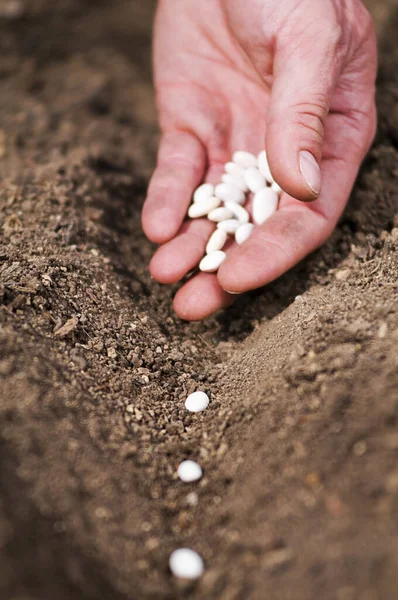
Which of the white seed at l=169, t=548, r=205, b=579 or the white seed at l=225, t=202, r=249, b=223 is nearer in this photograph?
the white seed at l=169, t=548, r=205, b=579

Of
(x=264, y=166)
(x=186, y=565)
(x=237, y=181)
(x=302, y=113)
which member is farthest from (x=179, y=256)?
(x=186, y=565)

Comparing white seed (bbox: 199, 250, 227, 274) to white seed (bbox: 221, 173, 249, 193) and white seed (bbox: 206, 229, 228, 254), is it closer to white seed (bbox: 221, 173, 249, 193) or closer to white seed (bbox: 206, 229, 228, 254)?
white seed (bbox: 206, 229, 228, 254)

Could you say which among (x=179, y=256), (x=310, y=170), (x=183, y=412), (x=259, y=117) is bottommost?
(x=183, y=412)

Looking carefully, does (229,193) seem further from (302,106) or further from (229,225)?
(302,106)

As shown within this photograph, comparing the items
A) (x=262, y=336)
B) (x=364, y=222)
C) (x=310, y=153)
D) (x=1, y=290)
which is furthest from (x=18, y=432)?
(x=364, y=222)

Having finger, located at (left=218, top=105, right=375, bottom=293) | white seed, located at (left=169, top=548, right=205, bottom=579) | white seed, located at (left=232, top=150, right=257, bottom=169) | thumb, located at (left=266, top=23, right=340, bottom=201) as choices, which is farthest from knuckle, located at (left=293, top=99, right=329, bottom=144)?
white seed, located at (left=169, top=548, right=205, bottom=579)

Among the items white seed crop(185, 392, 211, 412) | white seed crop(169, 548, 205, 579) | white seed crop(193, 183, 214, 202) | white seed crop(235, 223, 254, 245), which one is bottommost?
white seed crop(185, 392, 211, 412)
